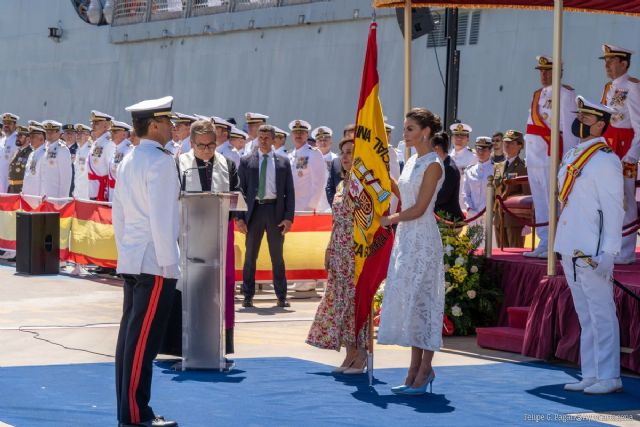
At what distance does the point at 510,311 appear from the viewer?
11672 millimetres

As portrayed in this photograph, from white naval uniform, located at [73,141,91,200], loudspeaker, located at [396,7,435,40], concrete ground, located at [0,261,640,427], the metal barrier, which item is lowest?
concrete ground, located at [0,261,640,427]

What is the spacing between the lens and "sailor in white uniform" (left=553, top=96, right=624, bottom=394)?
9.29 m

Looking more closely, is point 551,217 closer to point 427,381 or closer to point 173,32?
point 427,381

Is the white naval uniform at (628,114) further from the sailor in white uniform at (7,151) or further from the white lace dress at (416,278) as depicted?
the sailor in white uniform at (7,151)

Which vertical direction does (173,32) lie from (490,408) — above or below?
above

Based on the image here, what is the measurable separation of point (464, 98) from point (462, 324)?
1114 cm

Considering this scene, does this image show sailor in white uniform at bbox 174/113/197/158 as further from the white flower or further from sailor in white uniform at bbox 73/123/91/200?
the white flower

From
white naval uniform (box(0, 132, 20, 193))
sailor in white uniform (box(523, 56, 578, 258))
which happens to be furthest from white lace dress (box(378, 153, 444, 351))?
white naval uniform (box(0, 132, 20, 193))

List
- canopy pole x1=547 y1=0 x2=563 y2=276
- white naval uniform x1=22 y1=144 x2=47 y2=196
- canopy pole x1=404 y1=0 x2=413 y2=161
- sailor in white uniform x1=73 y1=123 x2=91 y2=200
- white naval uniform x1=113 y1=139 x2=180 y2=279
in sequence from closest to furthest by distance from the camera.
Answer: white naval uniform x1=113 y1=139 x2=180 y2=279 → canopy pole x1=547 y1=0 x2=563 y2=276 → canopy pole x1=404 y1=0 x2=413 y2=161 → white naval uniform x1=22 y1=144 x2=47 y2=196 → sailor in white uniform x1=73 y1=123 x2=91 y2=200

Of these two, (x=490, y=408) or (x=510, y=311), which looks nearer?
(x=490, y=408)

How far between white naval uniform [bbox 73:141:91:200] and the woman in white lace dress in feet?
37.8

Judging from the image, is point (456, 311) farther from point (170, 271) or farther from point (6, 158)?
point (6, 158)

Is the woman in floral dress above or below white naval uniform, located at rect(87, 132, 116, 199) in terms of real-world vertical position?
below

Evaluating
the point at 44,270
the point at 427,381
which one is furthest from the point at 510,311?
the point at 44,270
